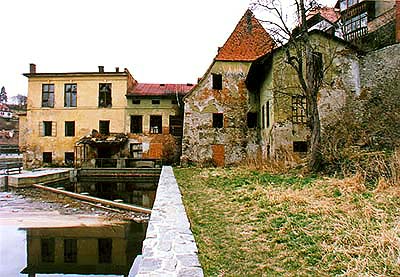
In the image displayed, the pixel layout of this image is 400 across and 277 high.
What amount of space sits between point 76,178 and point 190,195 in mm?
13972

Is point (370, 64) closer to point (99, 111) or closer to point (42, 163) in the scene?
point (99, 111)

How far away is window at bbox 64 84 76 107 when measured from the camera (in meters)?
26.2

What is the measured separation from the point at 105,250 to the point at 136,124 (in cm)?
1994

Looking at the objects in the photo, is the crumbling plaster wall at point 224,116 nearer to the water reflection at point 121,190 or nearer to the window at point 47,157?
the water reflection at point 121,190

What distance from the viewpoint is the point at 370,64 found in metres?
16.3

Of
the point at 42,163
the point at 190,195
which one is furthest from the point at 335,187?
the point at 42,163

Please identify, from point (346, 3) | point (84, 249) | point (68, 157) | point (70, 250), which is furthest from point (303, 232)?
point (346, 3)

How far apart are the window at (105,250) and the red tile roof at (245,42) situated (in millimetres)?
16481

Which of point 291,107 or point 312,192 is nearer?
point 312,192

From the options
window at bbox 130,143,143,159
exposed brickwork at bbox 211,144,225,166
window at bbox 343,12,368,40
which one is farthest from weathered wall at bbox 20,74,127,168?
window at bbox 343,12,368,40

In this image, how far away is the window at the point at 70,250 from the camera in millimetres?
6120

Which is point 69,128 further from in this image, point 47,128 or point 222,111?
point 222,111

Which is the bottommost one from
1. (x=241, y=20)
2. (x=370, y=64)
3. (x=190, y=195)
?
(x=190, y=195)

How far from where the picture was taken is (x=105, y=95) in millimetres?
26188
